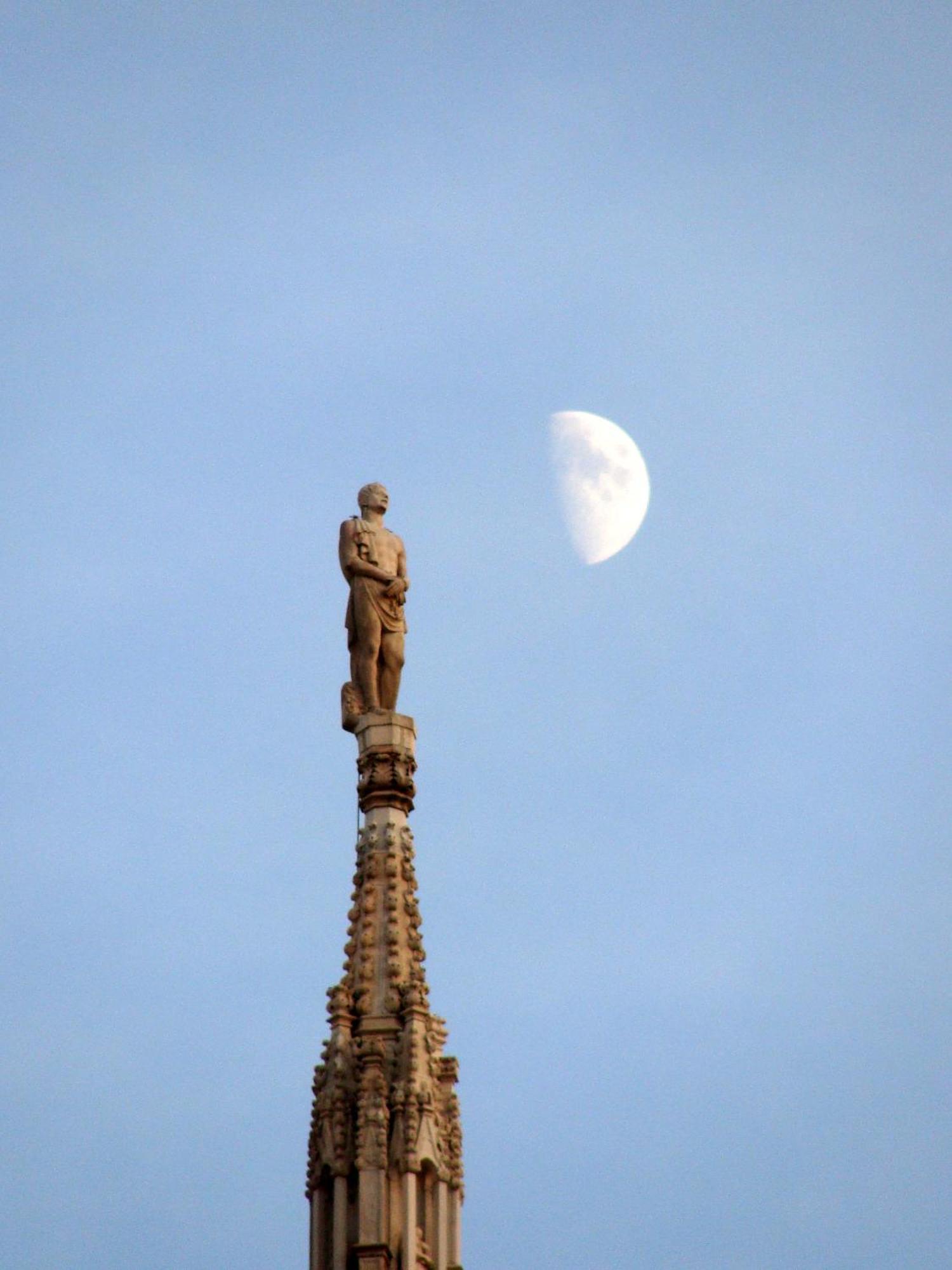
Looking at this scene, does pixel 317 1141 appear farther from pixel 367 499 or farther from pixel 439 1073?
pixel 367 499

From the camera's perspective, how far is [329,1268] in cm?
3528

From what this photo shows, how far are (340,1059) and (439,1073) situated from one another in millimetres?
1363

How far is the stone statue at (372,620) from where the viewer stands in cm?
4047

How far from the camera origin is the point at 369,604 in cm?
4056

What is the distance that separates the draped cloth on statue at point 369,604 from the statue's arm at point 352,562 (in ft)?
0.17

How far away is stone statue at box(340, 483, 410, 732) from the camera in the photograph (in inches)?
1593

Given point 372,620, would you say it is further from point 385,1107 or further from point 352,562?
point 385,1107

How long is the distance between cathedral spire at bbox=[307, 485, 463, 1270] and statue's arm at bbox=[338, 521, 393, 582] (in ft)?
7.19

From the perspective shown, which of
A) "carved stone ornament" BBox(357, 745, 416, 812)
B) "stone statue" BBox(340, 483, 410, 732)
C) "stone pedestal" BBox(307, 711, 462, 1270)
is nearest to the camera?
"stone pedestal" BBox(307, 711, 462, 1270)

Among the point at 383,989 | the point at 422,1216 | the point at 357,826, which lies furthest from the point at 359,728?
the point at 422,1216

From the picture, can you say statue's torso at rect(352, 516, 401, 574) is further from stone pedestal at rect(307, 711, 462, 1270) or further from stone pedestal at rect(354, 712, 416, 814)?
stone pedestal at rect(307, 711, 462, 1270)

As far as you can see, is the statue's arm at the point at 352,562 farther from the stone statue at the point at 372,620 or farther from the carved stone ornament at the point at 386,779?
the carved stone ornament at the point at 386,779

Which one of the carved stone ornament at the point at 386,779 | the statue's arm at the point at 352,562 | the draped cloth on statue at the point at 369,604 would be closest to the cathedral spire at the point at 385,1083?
the carved stone ornament at the point at 386,779

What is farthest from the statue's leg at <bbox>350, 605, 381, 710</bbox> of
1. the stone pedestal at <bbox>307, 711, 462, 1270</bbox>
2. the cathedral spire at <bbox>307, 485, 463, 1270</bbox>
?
the stone pedestal at <bbox>307, 711, 462, 1270</bbox>
